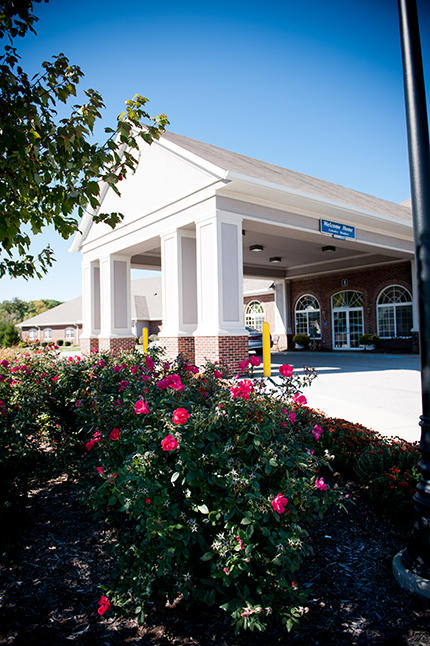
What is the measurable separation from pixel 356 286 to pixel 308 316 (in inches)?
139

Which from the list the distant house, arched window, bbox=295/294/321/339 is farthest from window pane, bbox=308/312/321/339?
the distant house

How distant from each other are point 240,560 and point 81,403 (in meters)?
1.89

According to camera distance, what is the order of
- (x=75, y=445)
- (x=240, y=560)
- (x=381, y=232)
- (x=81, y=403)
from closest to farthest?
1. (x=240, y=560)
2. (x=81, y=403)
3. (x=75, y=445)
4. (x=381, y=232)

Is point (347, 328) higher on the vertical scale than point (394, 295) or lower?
lower

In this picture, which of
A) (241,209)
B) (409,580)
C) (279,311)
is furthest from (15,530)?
(279,311)

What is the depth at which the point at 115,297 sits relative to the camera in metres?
16.5

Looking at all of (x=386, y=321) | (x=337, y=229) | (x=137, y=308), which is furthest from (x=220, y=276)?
(x=137, y=308)

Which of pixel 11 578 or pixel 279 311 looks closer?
pixel 11 578

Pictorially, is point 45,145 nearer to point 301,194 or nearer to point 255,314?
point 301,194

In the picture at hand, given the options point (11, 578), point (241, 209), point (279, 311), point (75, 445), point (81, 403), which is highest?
point (241, 209)

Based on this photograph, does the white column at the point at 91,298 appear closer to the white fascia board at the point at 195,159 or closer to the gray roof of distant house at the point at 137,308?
the white fascia board at the point at 195,159

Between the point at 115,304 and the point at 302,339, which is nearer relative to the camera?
the point at 115,304

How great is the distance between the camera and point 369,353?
20.3 metres

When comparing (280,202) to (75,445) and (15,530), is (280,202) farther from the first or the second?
(15,530)
